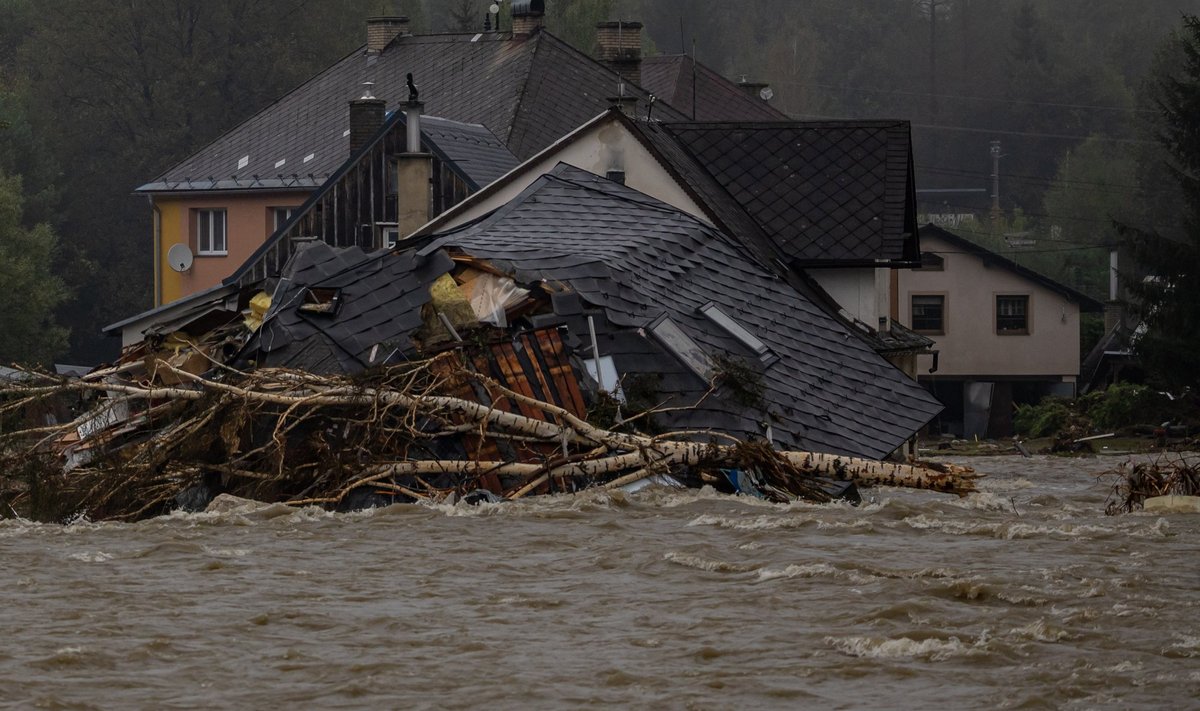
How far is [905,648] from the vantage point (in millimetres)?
10969

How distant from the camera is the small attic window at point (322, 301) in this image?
59.5 feet

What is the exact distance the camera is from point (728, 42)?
344 ft

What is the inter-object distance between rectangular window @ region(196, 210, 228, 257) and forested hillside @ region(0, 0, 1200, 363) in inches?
223

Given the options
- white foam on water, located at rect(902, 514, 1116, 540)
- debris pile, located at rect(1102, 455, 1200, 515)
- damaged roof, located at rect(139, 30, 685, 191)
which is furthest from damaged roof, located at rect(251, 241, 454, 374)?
damaged roof, located at rect(139, 30, 685, 191)

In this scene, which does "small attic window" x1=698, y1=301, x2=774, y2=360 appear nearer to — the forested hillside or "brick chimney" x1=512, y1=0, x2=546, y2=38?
"brick chimney" x1=512, y1=0, x2=546, y2=38

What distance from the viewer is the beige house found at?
171 feet

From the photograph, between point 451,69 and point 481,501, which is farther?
point 451,69

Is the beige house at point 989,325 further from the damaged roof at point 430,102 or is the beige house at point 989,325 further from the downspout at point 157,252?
the downspout at point 157,252

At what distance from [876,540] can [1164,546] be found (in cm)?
216

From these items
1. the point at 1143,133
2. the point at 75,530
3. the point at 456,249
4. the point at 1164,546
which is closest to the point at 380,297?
the point at 456,249

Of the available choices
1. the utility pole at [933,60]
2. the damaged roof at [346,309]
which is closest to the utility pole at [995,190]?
the utility pole at [933,60]

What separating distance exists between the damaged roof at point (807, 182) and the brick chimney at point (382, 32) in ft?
74.1

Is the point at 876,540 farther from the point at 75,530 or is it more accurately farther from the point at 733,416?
the point at 75,530

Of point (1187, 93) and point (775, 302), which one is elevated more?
point (1187, 93)
